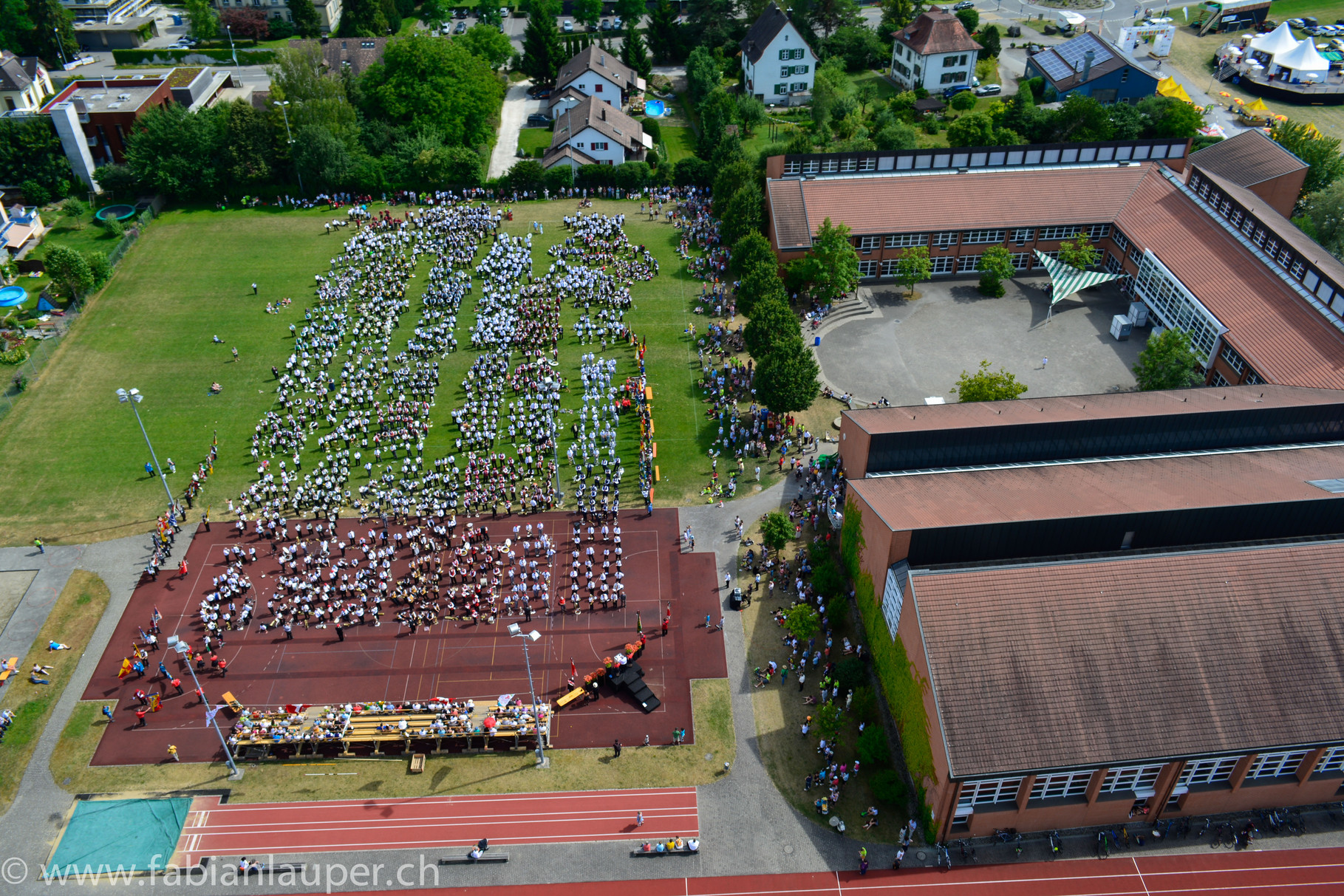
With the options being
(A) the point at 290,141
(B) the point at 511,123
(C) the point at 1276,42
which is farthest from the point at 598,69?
(C) the point at 1276,42

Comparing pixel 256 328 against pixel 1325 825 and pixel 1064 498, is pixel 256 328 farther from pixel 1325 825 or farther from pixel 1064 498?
pixel 1325 825

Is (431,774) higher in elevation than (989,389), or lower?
lower

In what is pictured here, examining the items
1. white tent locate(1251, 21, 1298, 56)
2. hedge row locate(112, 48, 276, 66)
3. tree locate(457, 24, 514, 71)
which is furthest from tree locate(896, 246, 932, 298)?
hedge row locate(112, 48, 276, 66)

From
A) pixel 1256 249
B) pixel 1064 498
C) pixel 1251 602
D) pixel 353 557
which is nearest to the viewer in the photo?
pixel 1251 602

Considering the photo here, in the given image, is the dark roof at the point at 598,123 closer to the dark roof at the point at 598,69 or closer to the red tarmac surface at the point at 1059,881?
the dark roof at the point at 598,69

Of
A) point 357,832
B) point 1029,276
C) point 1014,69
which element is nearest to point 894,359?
point 1029,276

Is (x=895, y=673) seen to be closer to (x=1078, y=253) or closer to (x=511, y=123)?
(x=1078, y=253)
